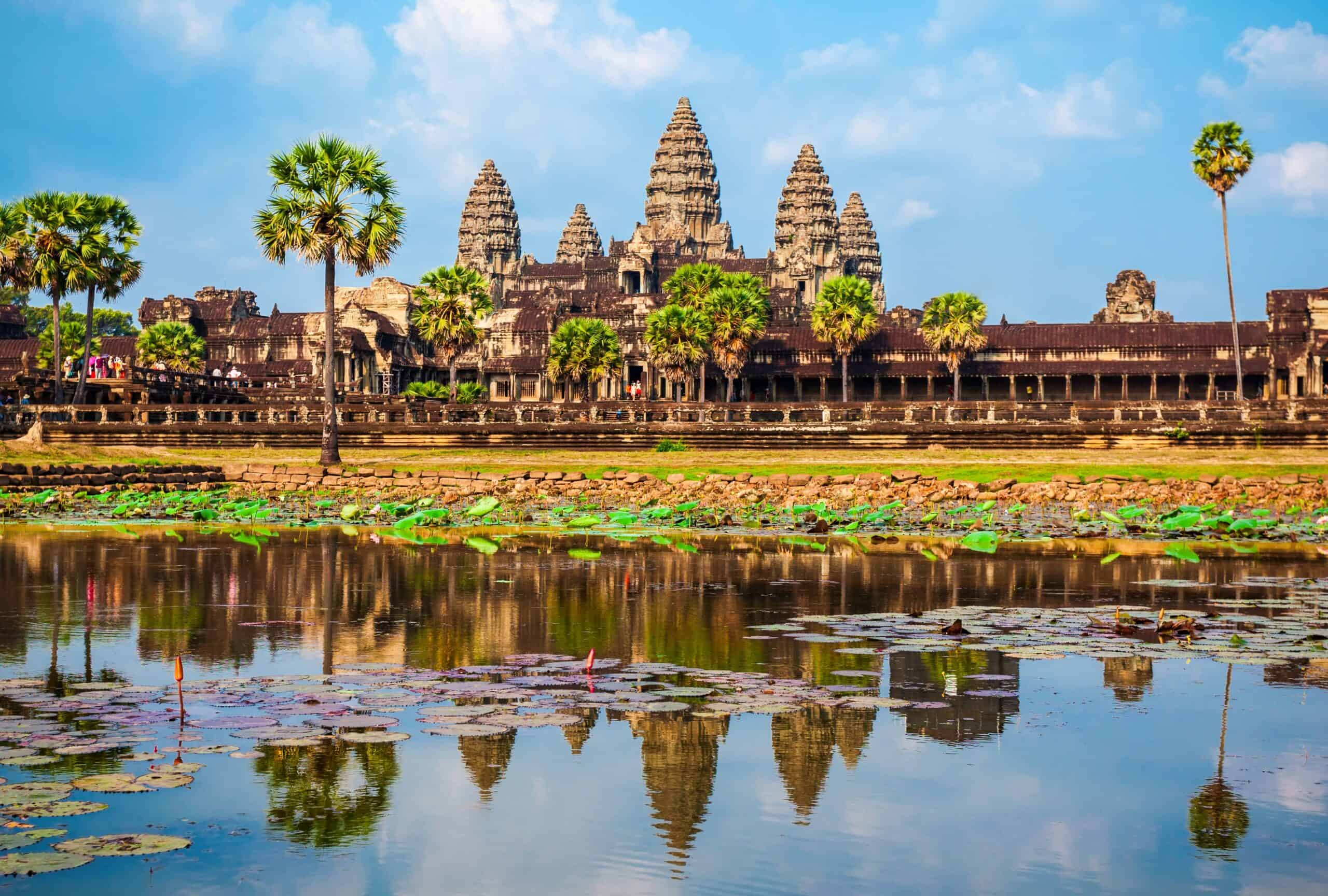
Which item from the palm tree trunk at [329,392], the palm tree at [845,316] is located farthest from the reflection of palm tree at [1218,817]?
the palm tree at [845,316]

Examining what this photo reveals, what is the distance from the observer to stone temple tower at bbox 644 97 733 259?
559 feet

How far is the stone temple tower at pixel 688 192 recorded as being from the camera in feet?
559

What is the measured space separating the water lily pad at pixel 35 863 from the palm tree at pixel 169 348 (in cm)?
9643

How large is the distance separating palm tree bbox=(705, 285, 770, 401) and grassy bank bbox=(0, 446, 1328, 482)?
4659cm

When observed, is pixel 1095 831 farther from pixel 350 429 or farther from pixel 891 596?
pixel 350 429

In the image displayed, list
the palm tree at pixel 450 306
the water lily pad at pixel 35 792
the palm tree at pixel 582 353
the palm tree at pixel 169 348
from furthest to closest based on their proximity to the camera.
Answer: the palm tree at pixel 169 348 < the palm tree at pixel 582 353 < the palm tree at pixel 450 306 < the water lily pad at pixel 35 792

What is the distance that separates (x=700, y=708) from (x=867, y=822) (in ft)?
8.99

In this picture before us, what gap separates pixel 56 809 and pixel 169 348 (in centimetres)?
9737

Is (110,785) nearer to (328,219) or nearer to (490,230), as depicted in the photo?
(328,219)

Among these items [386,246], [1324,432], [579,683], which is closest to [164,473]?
[386,246]

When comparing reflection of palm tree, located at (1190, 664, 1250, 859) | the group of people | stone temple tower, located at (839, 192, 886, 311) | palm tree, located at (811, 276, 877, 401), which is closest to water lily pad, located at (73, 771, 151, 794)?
reflection of palm tree, located at (1190, 664, 1250, 859)

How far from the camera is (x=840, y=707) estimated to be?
35.4ft

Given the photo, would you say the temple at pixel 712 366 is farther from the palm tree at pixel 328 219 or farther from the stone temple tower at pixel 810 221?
the palm tree at pixel 328 219

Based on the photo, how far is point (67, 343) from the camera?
117188mm
